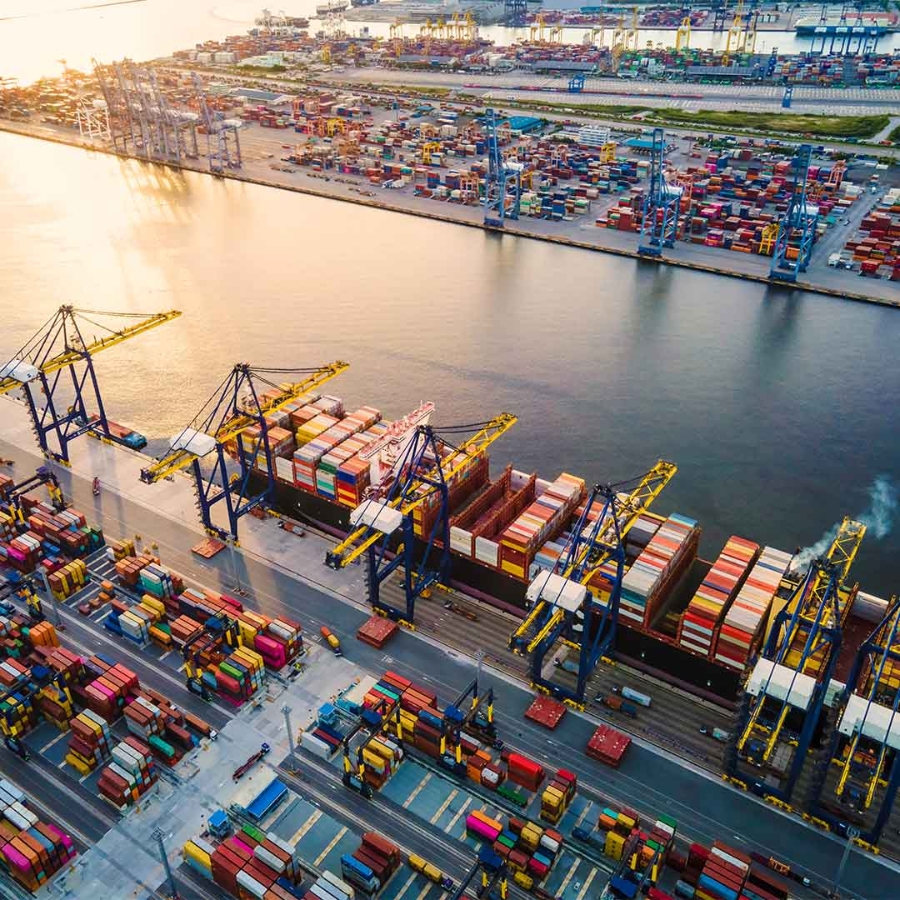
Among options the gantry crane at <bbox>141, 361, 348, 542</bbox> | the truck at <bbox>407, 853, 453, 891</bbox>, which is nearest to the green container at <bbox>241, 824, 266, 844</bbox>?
the truck at <bbox>407, 853, 453, 891</bbox>

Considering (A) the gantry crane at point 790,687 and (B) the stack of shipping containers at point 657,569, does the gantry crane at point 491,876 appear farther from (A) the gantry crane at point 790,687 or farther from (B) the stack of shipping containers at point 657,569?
(B) the stack of shipping containers at point 657,569

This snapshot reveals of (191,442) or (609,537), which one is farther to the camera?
(191,442)

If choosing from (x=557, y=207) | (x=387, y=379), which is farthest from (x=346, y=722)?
(x=557, y=207)

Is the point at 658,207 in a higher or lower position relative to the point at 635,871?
higher

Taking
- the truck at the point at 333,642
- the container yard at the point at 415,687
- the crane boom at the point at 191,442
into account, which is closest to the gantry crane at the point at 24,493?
the container yard at the point at 415,687

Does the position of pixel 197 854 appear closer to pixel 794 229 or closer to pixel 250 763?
A: pixel 250 763

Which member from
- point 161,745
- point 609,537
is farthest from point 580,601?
point 161,745
